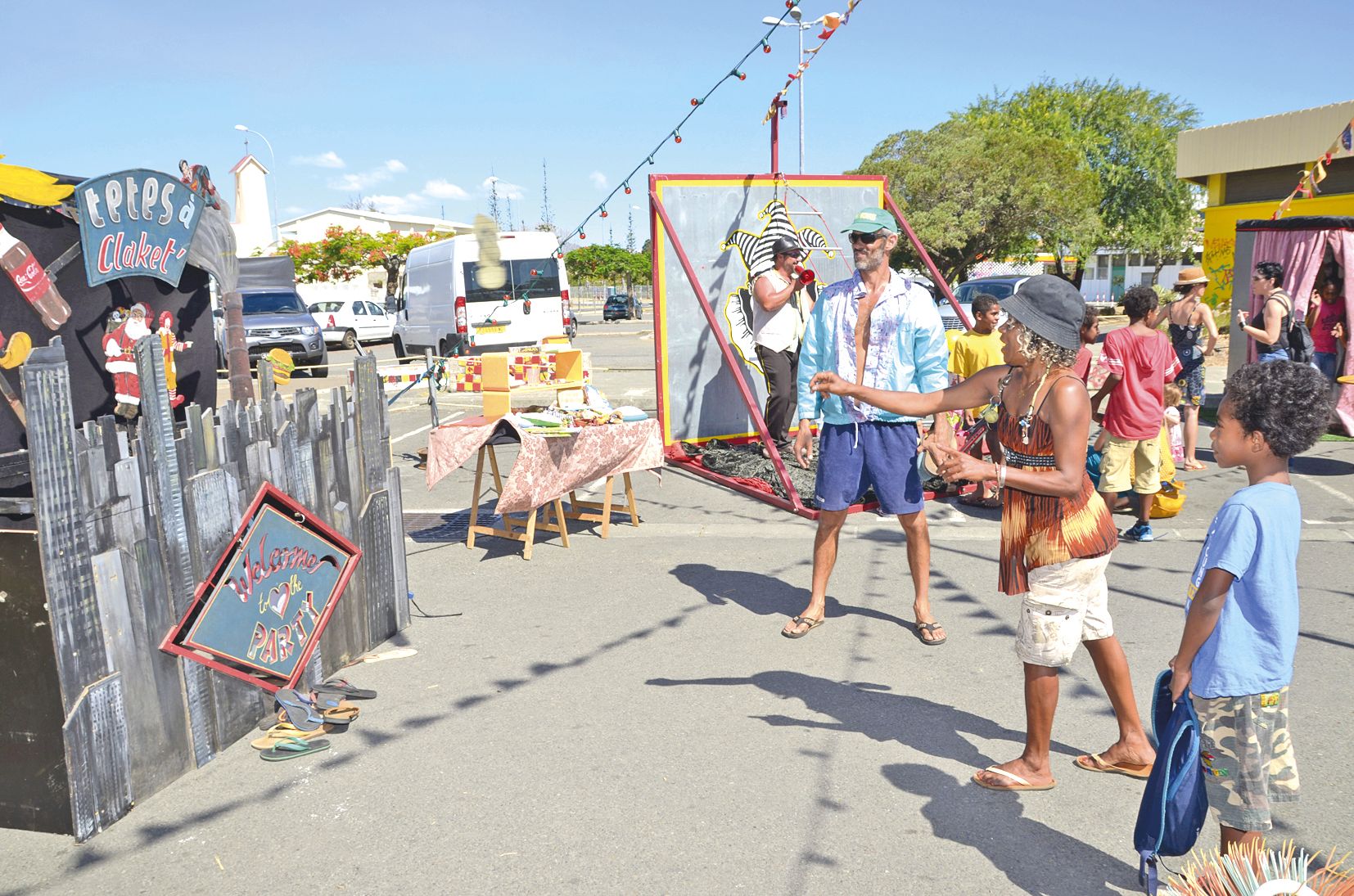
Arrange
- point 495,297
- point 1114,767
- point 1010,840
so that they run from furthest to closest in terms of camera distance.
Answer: point 495,297 → point 1114,767 → point 1010,840

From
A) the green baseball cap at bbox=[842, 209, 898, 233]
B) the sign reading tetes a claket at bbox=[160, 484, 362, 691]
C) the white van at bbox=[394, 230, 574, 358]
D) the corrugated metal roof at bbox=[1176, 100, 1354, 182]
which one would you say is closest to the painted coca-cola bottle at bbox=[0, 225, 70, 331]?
the sign reading tetes a claket at bbox=[160, 484, 362, 691]

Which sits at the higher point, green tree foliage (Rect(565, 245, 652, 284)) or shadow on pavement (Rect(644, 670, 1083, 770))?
green tree foliage (Rect(565, 245, 652, 284))

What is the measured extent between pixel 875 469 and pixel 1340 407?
25.2 feet

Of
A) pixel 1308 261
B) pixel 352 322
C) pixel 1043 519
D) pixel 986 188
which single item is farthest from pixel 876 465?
pixel 986 188

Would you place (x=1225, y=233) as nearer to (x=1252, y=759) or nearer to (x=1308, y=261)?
(x=1308, y=261)

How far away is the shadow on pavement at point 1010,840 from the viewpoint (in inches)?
113

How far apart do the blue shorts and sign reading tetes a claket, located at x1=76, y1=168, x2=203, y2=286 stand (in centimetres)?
395

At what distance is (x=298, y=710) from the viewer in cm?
391

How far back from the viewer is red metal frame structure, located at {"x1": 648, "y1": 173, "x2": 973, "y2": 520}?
7.80 meters

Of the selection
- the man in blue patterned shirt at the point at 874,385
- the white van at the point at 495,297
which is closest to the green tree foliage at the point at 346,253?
the white van at the point at 495,297

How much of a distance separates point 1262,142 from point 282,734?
70.1 ft

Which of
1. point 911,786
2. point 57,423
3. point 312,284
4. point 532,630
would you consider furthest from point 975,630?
point 312,284

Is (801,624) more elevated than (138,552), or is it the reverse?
(138,552)

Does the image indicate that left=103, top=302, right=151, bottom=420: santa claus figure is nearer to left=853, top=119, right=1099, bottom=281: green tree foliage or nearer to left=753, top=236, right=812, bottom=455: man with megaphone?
left=753, top=236, right=812, bottom=455: man with megaphone
